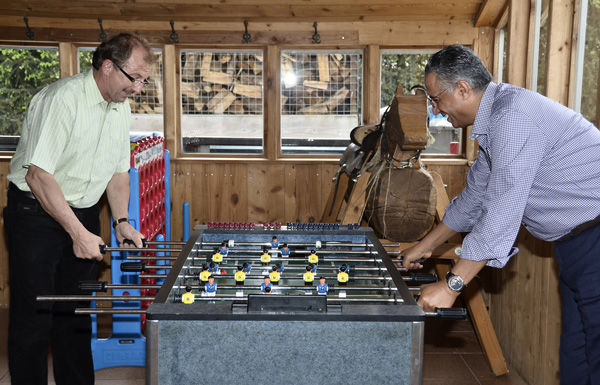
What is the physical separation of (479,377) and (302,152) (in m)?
2.14

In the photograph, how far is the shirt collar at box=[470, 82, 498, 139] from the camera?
2.26 m

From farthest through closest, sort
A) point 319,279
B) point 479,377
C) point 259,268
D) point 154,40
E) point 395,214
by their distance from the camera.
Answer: point 154,40 < point 479,377 < point 395,214 < point 259,268 < point 319,279

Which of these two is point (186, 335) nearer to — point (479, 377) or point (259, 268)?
point (259, 268)

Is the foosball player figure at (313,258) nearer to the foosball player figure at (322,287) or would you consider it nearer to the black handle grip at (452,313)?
the foosball player figure at (322,287)

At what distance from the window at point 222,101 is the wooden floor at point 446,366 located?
6.16ft

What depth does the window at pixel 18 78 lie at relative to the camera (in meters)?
4.96

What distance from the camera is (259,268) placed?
239 centimetres

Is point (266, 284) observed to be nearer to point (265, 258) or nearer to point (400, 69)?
point (265, 258)

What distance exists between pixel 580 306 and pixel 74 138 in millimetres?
2059

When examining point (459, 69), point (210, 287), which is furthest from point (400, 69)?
point (210, 287)

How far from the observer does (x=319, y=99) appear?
5.09 m

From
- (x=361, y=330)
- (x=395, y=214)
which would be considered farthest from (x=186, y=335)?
(x=395, y=214)

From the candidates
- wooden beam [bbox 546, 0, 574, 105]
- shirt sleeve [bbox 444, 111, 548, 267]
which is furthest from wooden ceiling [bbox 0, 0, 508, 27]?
shirt sleeve [bbox 444, 111, 548, 267]

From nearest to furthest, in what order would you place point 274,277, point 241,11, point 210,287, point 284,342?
1. point 284,342
2. point 210,287
3. point 274,277
4. point 241,11
